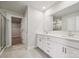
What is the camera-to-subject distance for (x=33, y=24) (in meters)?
3.47

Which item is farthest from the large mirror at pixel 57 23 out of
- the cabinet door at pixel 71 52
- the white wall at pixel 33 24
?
the cabinet door at pixel 71 52

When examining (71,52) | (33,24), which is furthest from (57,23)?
(71,52)

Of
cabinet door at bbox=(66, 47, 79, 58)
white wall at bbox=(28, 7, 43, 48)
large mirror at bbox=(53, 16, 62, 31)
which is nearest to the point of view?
cabinet door at bbox=(66, 47, 79, 58)

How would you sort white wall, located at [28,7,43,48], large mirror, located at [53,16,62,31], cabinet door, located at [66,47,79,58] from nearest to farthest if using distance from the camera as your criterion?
cabinet door, located at [66,47,79,58], large mirror, located at [53,16,62,31], white wall, located at [28,7,43,48]

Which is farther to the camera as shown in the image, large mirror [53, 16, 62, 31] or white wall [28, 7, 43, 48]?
white wall [28, 7, 43, 48]

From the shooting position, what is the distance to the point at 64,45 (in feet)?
→ 5.32

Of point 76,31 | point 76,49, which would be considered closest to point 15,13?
point 76,31

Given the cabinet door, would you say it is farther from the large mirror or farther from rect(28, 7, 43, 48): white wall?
rect(28, 7, 43, 48): white wall

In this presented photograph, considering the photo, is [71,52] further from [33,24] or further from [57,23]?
[33,24]

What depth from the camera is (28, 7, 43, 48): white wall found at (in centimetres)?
335

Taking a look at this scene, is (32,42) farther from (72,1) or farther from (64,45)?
(72,1)

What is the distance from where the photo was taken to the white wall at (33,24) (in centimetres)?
335

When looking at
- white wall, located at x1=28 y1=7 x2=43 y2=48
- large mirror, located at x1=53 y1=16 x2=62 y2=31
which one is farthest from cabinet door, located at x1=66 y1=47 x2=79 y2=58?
white wall, located at x1=28 y1=7 x2=43 y2=48

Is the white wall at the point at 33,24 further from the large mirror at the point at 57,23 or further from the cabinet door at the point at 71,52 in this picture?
the cabinet door at the point at 71,52
